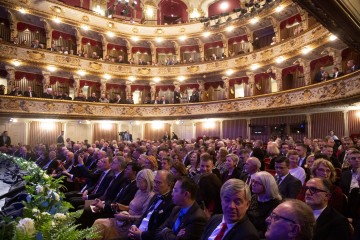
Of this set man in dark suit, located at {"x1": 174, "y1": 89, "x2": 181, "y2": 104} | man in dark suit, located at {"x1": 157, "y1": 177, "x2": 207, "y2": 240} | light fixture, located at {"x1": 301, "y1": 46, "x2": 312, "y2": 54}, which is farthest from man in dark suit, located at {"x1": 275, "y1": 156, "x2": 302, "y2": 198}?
man in dark suit, located at {"x1": 174, "y1": 89, "x2": 181, "y2": 104}

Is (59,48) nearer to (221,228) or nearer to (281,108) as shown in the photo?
(281,108)

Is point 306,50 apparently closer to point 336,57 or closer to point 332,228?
point 336,57

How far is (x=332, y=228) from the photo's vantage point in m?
2.55

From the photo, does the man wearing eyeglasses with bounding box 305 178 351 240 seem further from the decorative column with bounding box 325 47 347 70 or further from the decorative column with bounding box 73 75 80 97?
the decorative column with bounding box 73 75 80 97

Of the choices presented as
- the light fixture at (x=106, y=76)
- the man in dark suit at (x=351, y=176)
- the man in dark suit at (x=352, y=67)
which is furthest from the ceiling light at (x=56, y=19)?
the man in dark suit at (x=351, y=176)

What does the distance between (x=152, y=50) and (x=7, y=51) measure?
10.7 meters

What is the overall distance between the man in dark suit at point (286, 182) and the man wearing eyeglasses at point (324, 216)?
1205 mm

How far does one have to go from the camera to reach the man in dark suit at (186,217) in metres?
2.82

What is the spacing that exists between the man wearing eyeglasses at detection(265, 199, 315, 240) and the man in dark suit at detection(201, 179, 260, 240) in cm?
50

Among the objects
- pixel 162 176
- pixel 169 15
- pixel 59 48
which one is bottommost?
pixel 162 176

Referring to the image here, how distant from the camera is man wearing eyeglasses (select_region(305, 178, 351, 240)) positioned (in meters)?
2.54

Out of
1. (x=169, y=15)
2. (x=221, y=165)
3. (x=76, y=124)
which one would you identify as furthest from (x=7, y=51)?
(x=221, y=165)

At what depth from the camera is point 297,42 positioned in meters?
15.5

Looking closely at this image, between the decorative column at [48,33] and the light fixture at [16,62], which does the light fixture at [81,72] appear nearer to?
the decorative column at [48,33]
